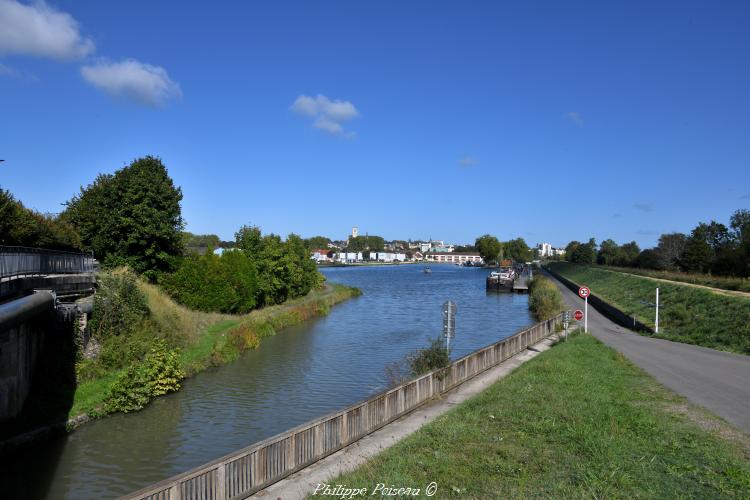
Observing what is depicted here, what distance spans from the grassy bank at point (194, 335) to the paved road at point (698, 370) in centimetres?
1700

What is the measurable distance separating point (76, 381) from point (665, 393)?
58.6 feet

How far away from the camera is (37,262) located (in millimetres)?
19547

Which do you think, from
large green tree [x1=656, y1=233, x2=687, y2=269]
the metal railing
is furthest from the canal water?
large green tree [x1=656, y1=233, x2=687, y2=269]

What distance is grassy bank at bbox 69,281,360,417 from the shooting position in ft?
56.2

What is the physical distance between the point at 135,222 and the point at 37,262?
52.3 ft

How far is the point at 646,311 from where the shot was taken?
36938 millimetres

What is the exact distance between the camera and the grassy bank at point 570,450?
853 centimetres

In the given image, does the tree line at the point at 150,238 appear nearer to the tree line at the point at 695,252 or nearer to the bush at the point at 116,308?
the bush at the point at 116,308

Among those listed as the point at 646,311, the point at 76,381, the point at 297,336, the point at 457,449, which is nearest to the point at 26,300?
the point at 76,381

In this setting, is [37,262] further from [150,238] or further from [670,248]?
[670,248]

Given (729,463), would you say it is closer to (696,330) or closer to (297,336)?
(696,330)

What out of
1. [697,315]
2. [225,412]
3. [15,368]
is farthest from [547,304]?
[15,368]

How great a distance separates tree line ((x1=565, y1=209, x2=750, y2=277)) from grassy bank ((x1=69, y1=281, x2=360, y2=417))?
46.3 metres

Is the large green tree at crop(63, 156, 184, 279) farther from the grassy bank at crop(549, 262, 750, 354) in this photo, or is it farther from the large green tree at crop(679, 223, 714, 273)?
the large green tree at crop(679, 223, 714, 273)
